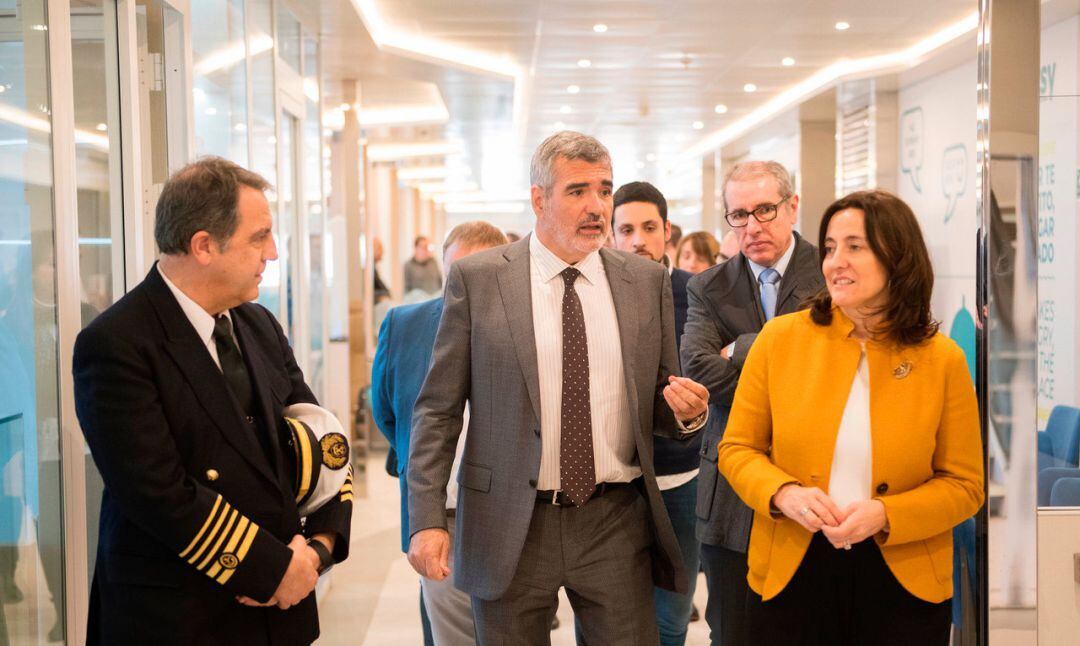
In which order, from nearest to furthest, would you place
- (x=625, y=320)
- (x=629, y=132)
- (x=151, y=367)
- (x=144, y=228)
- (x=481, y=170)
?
1. (x=151, y=367)
2. (x=625, y=320)
3. (x=144, y=228)
4. (x=629, y=132)
5. (x=481, y=170)

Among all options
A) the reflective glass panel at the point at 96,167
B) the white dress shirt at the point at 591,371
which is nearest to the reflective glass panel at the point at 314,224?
the reflective glass panel at the point at 96,167

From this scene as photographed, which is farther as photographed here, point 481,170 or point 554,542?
point 481,170

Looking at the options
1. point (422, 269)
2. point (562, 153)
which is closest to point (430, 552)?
point (562, 153)

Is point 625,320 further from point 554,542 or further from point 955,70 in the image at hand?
point 955,70

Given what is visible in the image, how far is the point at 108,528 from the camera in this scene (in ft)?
7.12

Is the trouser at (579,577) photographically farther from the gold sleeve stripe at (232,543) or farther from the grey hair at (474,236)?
the grey hair at (474,236)

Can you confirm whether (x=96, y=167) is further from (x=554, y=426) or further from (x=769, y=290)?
(x=769, y=290)

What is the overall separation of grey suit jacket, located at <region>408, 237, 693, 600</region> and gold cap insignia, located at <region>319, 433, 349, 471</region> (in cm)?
25

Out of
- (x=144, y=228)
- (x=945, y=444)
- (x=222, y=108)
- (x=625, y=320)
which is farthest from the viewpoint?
(x=222, y=108)

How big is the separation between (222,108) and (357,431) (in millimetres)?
4949

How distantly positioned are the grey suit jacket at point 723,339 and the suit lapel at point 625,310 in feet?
1.25

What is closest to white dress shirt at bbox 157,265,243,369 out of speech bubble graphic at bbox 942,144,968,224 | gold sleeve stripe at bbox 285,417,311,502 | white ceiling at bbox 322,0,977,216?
gold sleeve stripe at bbox 285,417,311,502

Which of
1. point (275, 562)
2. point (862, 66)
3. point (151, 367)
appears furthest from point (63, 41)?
point (862, 66)

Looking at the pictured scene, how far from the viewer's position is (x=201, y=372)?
2.18 m
